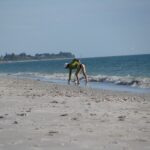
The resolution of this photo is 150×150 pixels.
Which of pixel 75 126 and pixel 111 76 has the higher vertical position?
pixel 75 126

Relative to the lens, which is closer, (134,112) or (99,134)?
(99,134)

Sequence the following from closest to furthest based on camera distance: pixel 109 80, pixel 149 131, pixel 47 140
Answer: pixel 47 140 < pixel 149 131 < pixel 109 80

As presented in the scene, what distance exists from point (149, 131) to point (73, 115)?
2589 millimetres

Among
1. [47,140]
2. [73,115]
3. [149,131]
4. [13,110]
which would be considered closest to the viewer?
[47,140]

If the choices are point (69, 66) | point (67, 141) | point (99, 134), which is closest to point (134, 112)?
point (99, 134)

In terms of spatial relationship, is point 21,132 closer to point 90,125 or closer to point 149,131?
point 90,125

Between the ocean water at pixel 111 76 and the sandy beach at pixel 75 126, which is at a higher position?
the sandy beach at pixel 75 126

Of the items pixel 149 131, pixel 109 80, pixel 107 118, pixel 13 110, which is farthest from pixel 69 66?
pixel 149 131

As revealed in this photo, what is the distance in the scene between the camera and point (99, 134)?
765 centimetres

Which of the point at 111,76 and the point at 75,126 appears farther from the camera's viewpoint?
the point at 111,76

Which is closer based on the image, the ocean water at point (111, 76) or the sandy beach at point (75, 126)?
the sandy beach at point (75, 126)

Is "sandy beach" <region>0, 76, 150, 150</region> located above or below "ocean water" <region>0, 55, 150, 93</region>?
above

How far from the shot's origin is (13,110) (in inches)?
445

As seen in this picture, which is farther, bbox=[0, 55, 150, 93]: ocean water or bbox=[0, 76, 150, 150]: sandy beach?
bbox=[0, 55, 150, 93]: ocean water
